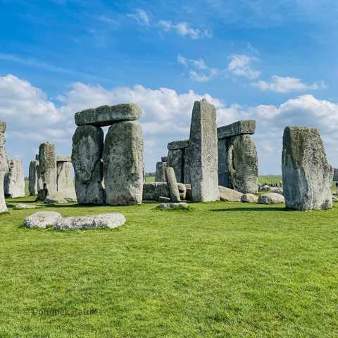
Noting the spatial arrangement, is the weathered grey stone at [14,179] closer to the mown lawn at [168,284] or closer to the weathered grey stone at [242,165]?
the weathered grey stone at [242,165]

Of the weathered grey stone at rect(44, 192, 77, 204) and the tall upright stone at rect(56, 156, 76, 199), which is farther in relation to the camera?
the tall upright stone at rect(56, 156, 76, 199)

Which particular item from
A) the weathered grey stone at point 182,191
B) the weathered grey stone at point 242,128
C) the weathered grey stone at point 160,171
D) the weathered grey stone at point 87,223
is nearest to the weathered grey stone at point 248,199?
the weathered grey stone at point 182,191

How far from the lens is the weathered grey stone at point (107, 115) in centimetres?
1802

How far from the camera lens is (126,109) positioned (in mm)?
17984

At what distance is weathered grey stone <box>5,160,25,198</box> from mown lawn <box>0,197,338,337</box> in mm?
21513

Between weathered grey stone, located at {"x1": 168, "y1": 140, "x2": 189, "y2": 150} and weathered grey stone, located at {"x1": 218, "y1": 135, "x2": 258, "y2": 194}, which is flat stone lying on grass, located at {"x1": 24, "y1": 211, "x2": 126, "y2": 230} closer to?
weathered grey stone, located at {"x1": 218, "y1": 135, "x2": 258, "y2": 194}

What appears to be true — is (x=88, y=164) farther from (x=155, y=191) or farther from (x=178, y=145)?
(x=178, y=145)

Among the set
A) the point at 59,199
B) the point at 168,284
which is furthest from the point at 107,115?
the point at 168,284

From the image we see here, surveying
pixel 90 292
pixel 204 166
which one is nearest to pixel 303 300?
pixel 90 292

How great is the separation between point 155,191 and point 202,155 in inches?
125

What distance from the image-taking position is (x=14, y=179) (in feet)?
101

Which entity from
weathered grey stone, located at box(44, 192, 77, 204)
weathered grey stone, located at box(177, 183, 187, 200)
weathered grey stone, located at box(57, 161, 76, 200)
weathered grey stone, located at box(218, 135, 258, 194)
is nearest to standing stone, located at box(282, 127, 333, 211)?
weathered grey stone, located at box(177, 183, 187, 200)

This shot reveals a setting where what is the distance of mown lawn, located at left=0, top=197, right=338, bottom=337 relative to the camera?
16.8ft

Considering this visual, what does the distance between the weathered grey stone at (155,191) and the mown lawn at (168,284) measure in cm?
1058
